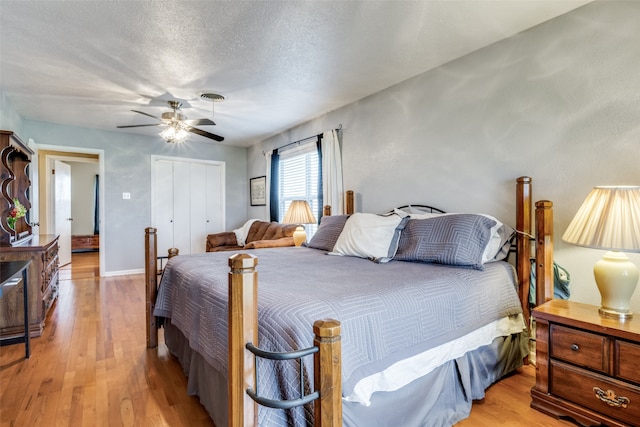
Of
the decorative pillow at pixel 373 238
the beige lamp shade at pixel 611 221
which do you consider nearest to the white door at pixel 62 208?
the decorative pillow at pixel 373 238

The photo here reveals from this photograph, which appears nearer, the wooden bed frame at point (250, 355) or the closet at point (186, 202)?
the wooden bed frame at point (250, 355)

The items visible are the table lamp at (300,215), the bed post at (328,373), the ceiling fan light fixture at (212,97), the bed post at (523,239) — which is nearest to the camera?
the bed post at (328,373)

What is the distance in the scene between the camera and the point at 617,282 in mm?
1564

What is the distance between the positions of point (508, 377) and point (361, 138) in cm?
262

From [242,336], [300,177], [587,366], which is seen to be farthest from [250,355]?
[300,177]

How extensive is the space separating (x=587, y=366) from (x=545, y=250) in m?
0.69

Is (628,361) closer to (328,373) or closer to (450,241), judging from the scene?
(450,241)

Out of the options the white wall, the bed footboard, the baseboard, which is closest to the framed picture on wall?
the baseboard

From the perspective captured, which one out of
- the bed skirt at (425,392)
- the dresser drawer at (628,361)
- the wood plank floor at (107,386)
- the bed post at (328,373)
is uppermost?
the bed post at (328,373)

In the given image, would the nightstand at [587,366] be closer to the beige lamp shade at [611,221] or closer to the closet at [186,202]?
the beige lamp shade at [611,221]

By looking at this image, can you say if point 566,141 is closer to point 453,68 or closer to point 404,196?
point 453,68

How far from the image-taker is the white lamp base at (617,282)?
155 centimetres

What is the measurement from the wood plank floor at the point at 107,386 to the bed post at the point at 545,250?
586mm

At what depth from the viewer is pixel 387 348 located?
4.48 ft
